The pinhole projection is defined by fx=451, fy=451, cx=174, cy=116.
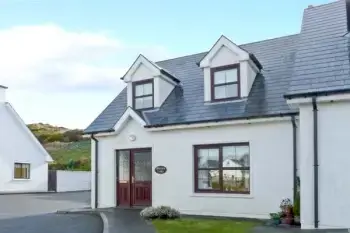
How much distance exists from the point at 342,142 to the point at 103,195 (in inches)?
403

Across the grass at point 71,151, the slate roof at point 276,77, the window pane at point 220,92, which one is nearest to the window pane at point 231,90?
the window pane at point 220,92

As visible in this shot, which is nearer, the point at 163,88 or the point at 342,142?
the point at 342,142

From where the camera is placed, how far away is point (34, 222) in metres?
14.4

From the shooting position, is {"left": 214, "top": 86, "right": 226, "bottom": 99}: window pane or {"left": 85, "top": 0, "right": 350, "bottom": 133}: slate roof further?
{"left": 214, "top": 86, "right": 226, "bottom": 99}: window pane

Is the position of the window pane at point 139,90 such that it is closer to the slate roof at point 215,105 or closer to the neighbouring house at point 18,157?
the slate roof at point 215,105

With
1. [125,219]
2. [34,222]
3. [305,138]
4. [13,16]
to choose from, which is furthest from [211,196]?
[13,16]

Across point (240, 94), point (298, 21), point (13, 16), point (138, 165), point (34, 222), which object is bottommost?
point (34, 222)

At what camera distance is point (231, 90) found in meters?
16.3

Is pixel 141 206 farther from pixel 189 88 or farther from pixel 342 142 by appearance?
pixel 342 142

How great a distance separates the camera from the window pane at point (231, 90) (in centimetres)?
1618

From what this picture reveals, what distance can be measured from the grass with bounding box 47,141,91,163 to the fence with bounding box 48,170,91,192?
4047 millimetres

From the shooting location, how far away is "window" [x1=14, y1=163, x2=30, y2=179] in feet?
105

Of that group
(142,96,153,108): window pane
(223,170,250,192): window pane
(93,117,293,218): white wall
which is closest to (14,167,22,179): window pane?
(93,117,293,218): white wall

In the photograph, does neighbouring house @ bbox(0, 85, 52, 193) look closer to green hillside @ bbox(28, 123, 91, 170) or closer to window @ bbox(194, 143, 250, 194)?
green hillside @ bbox(28, 123, 91, 170)
